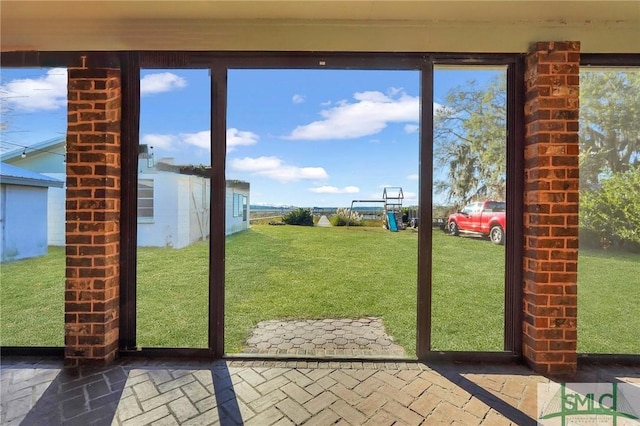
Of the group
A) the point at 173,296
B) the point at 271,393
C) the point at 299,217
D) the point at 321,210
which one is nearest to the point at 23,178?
the point at 173,296

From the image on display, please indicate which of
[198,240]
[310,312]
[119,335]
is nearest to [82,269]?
[119,335]

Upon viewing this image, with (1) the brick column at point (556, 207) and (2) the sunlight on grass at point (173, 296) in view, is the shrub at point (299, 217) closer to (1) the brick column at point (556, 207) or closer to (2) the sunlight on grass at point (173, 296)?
(2) the sunlight on grass at point (173, 296)

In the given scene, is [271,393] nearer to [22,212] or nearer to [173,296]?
[173,296]

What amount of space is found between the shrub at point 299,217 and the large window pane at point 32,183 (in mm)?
1894

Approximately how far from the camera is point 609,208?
2324 mm

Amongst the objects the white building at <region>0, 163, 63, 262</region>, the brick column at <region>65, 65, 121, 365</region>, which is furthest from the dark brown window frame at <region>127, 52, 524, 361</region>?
the white building at <region>0, 163, 63, 262</region>

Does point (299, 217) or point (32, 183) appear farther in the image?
point (299, 217)

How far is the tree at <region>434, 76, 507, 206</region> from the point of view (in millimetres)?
2314

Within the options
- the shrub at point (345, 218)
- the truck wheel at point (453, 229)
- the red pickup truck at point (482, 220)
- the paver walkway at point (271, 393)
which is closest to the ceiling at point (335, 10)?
the red pickup truck at point (482, 220)

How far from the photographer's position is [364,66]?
7.23 ft

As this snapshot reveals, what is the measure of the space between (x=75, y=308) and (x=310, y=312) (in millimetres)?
1954

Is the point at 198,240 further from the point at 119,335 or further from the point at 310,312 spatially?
the point at 310,312

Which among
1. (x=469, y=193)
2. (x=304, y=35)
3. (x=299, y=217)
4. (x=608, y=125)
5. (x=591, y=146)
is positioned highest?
(x=304, y=35)
